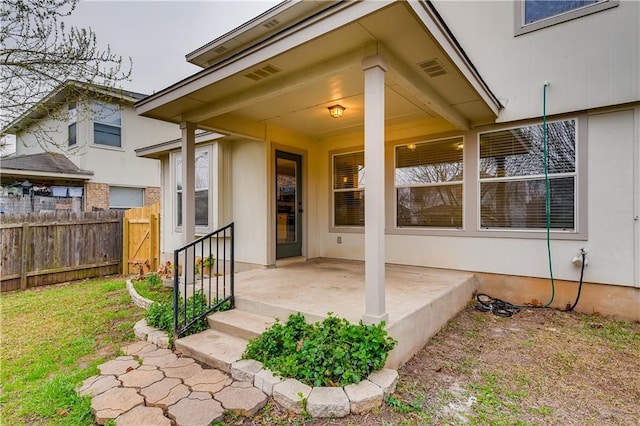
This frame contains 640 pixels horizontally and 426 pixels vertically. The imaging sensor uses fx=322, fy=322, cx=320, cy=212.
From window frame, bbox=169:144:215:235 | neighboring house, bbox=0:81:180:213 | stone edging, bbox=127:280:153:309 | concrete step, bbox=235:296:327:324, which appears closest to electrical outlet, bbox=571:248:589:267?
concrete step, bbox=235:296:327:324

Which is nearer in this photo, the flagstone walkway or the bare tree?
the flagstone walkway

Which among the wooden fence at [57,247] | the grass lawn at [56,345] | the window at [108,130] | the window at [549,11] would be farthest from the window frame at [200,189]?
the window at [549,11]

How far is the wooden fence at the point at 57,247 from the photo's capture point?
6188mm

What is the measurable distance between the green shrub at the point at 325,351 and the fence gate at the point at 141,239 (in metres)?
6.07

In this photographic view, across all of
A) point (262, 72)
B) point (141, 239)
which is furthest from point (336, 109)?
point (141, 239)

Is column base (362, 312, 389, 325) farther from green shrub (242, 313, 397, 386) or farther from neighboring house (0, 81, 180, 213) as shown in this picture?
neighboring house (0, 81, 180, 213)

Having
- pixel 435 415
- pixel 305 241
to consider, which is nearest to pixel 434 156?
pixel 305 241

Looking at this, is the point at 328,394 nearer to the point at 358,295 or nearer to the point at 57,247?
the point at 358,295

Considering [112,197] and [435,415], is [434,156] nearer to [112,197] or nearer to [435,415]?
[435,415]

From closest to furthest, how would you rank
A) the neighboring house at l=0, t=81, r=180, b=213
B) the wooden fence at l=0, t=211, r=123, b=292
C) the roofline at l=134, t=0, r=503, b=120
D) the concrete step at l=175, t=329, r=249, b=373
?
the roofline at l=134, t=0, r=503, b=120 < the concrete step at l=175, t=329, r=249, b=373 < the wooden fence at l=0, t=211, r=123, b=292 < the neighboring house at l=0, t=81, r=180, b=213

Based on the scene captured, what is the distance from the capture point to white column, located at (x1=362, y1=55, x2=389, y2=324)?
8.70 feet

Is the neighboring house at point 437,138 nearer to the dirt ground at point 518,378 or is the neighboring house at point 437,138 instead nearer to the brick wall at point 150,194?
the dirt ground at point 518,378

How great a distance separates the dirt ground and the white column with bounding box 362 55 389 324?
67 cm

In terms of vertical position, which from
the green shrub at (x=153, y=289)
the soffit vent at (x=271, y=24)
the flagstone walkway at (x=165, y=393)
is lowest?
the flagstone walkway at (x=165, y=393)
